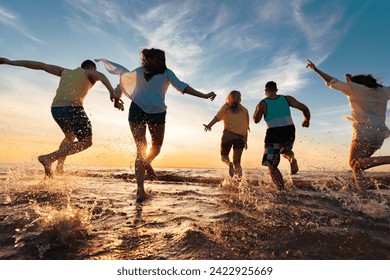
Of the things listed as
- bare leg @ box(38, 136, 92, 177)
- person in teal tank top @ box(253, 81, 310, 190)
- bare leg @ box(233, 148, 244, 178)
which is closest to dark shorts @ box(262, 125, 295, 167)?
person in teal tank top @ box(253, 81, 310, 190)

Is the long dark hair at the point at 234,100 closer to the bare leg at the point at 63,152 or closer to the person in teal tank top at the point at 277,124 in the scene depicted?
the person in teal tank top at the point at 277,124

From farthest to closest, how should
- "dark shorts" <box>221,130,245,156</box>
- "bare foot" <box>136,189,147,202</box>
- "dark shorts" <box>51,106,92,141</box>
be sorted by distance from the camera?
"dark shorts" <box>221,130,245,156</box>, "dark shorts" <box>51,106,92,141</box>, "bare foot" <box>136,189,147,202</box>

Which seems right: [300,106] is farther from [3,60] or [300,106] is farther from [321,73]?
[3,60]

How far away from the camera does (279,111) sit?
18.9 feet

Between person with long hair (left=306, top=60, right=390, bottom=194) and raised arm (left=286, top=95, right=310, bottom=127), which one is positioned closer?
person with long hair (left=306, top=60, right=390, bottom=194)

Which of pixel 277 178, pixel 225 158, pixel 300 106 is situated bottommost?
pixel 277 178

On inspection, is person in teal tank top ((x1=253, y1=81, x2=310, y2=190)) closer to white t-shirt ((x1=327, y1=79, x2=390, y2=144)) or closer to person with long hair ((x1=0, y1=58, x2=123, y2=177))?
white t-shirt ((x1=327, y1=79, x2=390, y2=144))

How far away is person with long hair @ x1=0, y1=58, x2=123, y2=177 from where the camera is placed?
5.41m

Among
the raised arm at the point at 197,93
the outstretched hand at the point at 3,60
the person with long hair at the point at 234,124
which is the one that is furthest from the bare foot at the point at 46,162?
the person with long hair at the point at 234,124

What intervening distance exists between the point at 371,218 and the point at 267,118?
3.04m

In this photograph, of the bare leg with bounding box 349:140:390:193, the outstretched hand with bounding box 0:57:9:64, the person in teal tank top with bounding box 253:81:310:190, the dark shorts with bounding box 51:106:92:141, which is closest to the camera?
the bare leg with bounding box 349:140:390:193

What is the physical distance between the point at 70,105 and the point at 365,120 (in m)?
Result: 5.14

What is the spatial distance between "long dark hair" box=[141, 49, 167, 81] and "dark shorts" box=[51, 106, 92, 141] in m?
1.81

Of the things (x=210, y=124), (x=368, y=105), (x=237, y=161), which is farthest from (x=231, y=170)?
(x=368, y=105)
